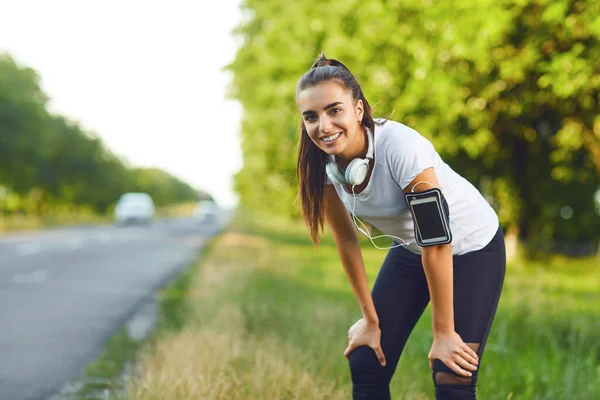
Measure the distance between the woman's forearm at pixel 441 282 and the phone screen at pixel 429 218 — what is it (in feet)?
0.17

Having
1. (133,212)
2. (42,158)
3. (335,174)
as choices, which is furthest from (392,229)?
(42,158)

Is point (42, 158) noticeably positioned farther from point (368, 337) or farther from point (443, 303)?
point (443, 303)

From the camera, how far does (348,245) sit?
2.78 metres

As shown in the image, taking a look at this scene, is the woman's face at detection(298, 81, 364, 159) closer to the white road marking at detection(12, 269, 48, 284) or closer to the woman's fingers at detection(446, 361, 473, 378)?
the woman's fingers at detection(446, 361, 473, 378)

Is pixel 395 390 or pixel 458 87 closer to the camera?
pixel 395 390

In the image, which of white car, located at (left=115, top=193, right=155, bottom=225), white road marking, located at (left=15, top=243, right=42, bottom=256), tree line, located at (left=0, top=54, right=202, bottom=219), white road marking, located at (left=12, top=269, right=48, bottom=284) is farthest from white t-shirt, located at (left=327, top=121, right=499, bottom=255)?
white car, located at (left=115, top=193, right=155, bottom=225)

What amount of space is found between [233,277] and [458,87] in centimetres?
460

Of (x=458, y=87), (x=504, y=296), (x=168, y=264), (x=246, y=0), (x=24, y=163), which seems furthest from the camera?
(x=24, y=163)

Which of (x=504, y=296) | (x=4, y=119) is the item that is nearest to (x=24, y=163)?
(x=4, y=119)

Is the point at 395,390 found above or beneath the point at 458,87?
beneath

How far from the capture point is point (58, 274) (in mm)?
12602

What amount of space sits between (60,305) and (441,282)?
751cm

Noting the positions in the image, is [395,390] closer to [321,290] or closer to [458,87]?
[321,290]

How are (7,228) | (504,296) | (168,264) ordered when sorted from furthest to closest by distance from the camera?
(7,228) → (168,264) → (504,296)
